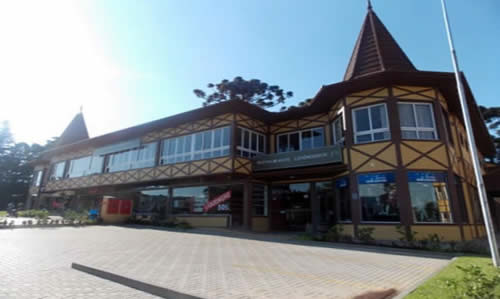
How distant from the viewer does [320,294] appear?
4.01 m

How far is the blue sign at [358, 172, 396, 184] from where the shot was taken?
36.3 feet

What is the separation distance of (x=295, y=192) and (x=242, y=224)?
346 cm

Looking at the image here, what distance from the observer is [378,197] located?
438 inches

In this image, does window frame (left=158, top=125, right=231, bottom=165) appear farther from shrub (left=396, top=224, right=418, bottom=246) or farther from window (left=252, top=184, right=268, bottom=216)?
shrub (left=396, top=224, right=418, bottom=246)

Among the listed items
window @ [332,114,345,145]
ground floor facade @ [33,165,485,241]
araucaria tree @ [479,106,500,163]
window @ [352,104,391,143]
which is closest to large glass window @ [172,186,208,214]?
ground floor facade @ [33,165,485,241]

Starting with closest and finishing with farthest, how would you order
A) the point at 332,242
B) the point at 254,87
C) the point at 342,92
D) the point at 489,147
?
the point at 332,242
the point at 342,92
the point at 489,147
the point at 254,87

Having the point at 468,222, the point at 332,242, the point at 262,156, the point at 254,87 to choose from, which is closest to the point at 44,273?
the point at 332,242

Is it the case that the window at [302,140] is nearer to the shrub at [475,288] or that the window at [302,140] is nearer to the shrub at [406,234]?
the shrub at [406,234]

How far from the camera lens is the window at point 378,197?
35.3 ft

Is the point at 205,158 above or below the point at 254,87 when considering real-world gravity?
below

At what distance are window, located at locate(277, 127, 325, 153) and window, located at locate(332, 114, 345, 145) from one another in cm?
108

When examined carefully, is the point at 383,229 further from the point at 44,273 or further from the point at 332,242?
the point at 44,273

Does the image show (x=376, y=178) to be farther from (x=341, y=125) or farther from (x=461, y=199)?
(x=461, y=199)

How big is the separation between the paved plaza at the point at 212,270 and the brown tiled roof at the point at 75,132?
95.2 ft
